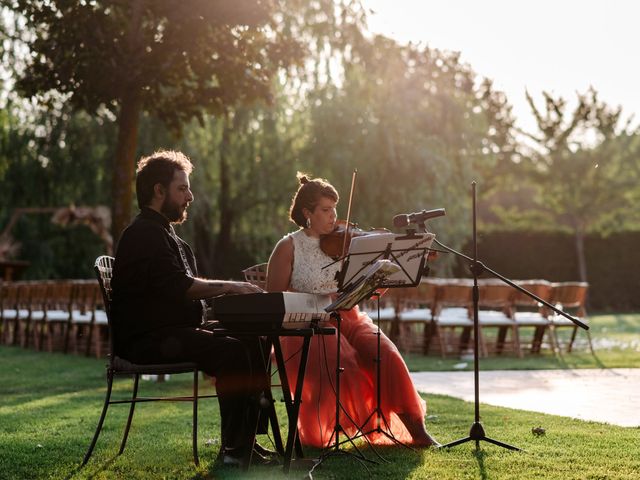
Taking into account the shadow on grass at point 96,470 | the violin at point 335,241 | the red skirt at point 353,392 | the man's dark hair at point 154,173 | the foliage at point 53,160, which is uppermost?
the foliage at point 53,160

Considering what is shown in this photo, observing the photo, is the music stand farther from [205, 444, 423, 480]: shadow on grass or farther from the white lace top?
the white lace top

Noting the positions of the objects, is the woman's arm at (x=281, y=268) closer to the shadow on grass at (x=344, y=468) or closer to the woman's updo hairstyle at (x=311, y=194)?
the woman's updo hairstyle at (x=311, y=194)

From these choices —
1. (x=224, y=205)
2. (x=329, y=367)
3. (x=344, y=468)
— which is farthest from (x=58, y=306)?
(x=344, y=468)

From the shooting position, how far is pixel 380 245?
202 inches

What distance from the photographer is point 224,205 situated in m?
21.2

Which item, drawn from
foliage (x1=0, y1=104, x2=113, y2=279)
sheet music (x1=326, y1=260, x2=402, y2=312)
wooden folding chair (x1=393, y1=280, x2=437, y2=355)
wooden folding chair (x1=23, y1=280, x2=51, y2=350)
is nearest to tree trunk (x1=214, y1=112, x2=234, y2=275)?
foliage (x1=0, y1=104, x2=113, y2=279)

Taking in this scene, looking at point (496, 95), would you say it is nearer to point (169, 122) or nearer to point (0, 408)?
point (169, 122)

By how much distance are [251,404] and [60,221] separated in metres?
13.4

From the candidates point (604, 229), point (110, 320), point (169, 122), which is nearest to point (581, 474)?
point (110, 320)

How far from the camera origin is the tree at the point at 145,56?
10180 millimetres

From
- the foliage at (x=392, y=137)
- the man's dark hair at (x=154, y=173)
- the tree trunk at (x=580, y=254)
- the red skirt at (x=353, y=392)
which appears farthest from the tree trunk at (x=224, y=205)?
the man's dark hair at (x=154, y=173)

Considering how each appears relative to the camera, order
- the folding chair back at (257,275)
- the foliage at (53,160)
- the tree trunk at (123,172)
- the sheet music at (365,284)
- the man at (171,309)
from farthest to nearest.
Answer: the foliage at (53,160), the tree trunk at (123,172), the folding chair back at (257,275), the man at (171,309), the sheet music at (365,284)

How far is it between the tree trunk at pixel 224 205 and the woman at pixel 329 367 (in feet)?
45.0

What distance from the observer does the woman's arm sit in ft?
20.2
